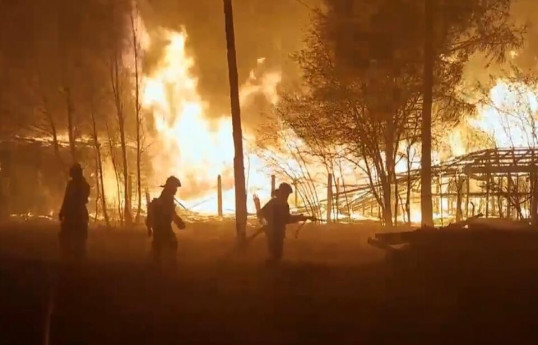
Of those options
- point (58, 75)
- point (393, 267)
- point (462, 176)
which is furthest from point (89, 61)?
point (393, 267)

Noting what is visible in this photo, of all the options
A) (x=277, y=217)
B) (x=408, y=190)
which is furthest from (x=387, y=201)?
(x=277, y=217)

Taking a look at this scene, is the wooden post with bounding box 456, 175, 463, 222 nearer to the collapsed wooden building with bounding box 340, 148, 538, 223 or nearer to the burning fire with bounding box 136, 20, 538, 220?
the collapsed wooden building with bounding box 340, 148, 538, 223

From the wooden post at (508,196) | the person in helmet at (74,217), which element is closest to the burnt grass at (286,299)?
the person in helmet at (74,217)

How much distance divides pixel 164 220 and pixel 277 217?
1.83 metres

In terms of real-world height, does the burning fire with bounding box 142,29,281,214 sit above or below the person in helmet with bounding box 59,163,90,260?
above

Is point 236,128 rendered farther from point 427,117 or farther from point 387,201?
point 387,201

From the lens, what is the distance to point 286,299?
985 centimetres

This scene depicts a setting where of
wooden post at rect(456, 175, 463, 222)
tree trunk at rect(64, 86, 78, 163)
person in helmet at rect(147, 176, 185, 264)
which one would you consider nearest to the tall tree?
wooden post at rect(456, 175, 463, 222)

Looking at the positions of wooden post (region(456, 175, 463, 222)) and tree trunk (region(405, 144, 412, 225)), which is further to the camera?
tree trunk (region(405, 144, 412, 225))

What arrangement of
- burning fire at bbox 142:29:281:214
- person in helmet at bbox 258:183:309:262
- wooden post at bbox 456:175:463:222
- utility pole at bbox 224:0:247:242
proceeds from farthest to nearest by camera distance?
burning fire at bbox 142:29:281:214 < wooden post at bbox 456:175:463:222 < utility pole at bbox 224:0:247:242 < person in helmet at bbox 258:183:309:262

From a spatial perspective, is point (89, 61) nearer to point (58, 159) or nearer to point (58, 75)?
point (58, 75)

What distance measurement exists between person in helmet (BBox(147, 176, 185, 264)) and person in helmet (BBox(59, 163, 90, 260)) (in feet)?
3.74

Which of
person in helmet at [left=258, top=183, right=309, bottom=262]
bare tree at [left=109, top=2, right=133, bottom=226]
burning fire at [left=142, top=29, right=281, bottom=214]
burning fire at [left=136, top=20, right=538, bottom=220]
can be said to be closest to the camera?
person in helmet at [left=258, top=183, right=309, bottom=262]

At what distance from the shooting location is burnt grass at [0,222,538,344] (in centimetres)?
782
